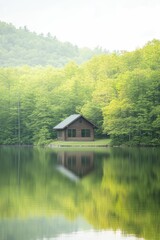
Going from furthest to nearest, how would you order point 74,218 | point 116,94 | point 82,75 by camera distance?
point 82,75, point 116,94, point 74,218

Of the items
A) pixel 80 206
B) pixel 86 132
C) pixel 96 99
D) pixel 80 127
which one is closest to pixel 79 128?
pixel 80 127

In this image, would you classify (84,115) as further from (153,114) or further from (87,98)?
(153,114)

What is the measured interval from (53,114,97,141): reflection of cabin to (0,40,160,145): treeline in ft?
6.76

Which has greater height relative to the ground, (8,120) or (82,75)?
(82,75)

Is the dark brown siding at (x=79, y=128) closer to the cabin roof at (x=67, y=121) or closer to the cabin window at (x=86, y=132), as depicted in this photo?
the cabin window at (x=86, y=132)

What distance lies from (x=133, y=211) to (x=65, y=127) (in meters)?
62.2

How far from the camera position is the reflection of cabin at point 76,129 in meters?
78.6

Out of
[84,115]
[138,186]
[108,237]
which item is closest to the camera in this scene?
[108,237]

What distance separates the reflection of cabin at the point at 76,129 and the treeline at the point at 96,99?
2.06m

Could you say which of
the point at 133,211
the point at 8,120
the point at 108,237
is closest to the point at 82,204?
the point at 133,211

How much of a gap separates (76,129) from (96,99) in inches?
217

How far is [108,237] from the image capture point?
13.0 metres

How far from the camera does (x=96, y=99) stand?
79.0 metres

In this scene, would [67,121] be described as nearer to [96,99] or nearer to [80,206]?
[96,99]
